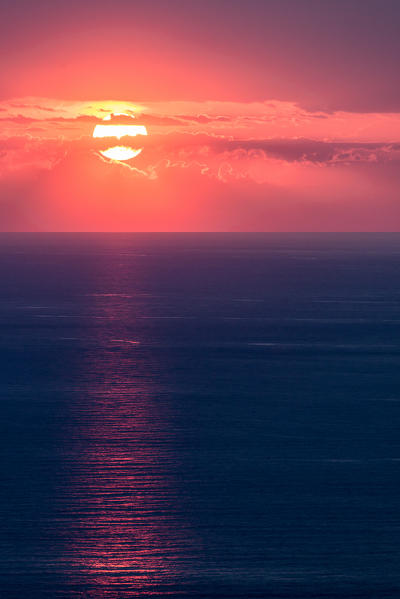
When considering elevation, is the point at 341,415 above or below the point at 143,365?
below

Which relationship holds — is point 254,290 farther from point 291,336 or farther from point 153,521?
point 153,521

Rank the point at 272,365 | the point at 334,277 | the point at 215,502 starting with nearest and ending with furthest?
the point at 215,502 → the point at 272,365 → the point at 334,277

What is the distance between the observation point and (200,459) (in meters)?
32.9

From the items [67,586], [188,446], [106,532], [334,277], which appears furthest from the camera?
[334,277]

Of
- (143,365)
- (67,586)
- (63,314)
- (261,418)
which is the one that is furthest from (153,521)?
(63,314)

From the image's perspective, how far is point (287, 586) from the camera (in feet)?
71.6

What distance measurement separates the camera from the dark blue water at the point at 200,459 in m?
22.8

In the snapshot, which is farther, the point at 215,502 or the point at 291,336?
the point at 291,336

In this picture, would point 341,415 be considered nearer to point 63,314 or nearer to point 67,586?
point 67,586

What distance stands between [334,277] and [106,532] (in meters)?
108

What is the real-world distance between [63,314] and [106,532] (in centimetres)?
5681

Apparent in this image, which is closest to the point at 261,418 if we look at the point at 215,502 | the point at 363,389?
the point at 363,389

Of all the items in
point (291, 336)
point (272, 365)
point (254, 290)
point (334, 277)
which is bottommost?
point (272, 365)

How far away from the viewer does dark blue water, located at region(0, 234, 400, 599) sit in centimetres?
2275
